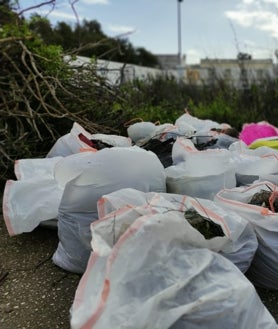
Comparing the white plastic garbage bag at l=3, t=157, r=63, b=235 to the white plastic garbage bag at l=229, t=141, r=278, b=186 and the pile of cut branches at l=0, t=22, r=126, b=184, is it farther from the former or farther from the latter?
the white plastic garbage bag at l=229, t=141, r=278, b=186

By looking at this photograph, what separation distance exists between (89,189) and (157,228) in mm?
701

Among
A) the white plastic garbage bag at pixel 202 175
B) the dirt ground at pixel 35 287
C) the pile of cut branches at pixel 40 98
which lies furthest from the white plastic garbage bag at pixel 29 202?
the pile of cut branches at pixel 40 98

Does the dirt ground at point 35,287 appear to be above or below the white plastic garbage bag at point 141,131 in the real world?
below

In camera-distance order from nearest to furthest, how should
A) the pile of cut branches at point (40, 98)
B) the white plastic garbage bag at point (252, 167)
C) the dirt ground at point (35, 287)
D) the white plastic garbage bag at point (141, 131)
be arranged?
the dirt ground at point (35, 287), the white plastic garbage bag at point (252, 167), the white plastic garbage bag at point (141, 131), the pile of cut branches at point (40, 98)

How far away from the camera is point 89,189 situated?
86.9 inches

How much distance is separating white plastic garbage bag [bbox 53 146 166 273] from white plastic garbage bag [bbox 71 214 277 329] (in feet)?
2.01

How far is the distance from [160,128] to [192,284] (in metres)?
2.12

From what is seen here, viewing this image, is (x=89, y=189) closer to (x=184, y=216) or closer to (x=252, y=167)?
(x=184, y=216)

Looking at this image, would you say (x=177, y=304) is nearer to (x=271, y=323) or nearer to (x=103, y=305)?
(x=103, y=305)

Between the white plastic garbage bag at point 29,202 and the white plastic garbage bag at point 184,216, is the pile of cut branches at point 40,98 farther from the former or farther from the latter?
the white plastic garbage bag at point 184,216

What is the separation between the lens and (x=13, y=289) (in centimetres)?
219

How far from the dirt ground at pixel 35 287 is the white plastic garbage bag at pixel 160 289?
457 mm

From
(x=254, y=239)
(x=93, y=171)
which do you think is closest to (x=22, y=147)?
(x=93, y=171)

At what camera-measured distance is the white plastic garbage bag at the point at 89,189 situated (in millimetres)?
2217
